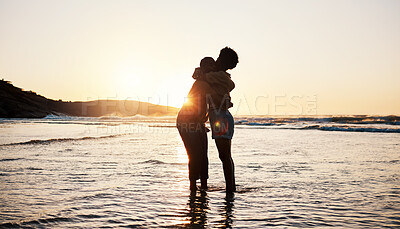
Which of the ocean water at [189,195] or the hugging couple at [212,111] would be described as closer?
the ocean water at [189,195]

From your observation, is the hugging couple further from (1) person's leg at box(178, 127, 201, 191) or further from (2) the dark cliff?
(2) the dark cliff

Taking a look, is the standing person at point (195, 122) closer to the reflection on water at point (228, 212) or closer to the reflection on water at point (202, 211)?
the reflection on water at point (202, 211)

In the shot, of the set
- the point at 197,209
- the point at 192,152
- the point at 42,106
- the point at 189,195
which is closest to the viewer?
the point at 197,209

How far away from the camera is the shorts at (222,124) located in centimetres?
472

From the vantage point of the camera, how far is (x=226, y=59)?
189 inches

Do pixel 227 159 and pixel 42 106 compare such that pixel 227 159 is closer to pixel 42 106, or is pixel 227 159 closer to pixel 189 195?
pixel 189 195

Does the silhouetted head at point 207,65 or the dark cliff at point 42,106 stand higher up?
the dark cliff at point 42,106

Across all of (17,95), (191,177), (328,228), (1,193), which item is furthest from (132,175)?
(17,95)

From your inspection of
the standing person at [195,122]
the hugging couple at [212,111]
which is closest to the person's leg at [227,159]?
the hugging couple at [212,111]

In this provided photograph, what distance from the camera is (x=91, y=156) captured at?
877cm

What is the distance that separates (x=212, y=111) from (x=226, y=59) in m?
0.75

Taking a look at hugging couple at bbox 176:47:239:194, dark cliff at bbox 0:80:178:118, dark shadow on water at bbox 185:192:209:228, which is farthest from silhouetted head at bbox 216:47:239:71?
dark cliff at bbox 0:80:178:118

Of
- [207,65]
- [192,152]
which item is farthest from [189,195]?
[207,65]

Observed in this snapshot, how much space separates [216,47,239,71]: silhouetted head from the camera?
15.8 ft
